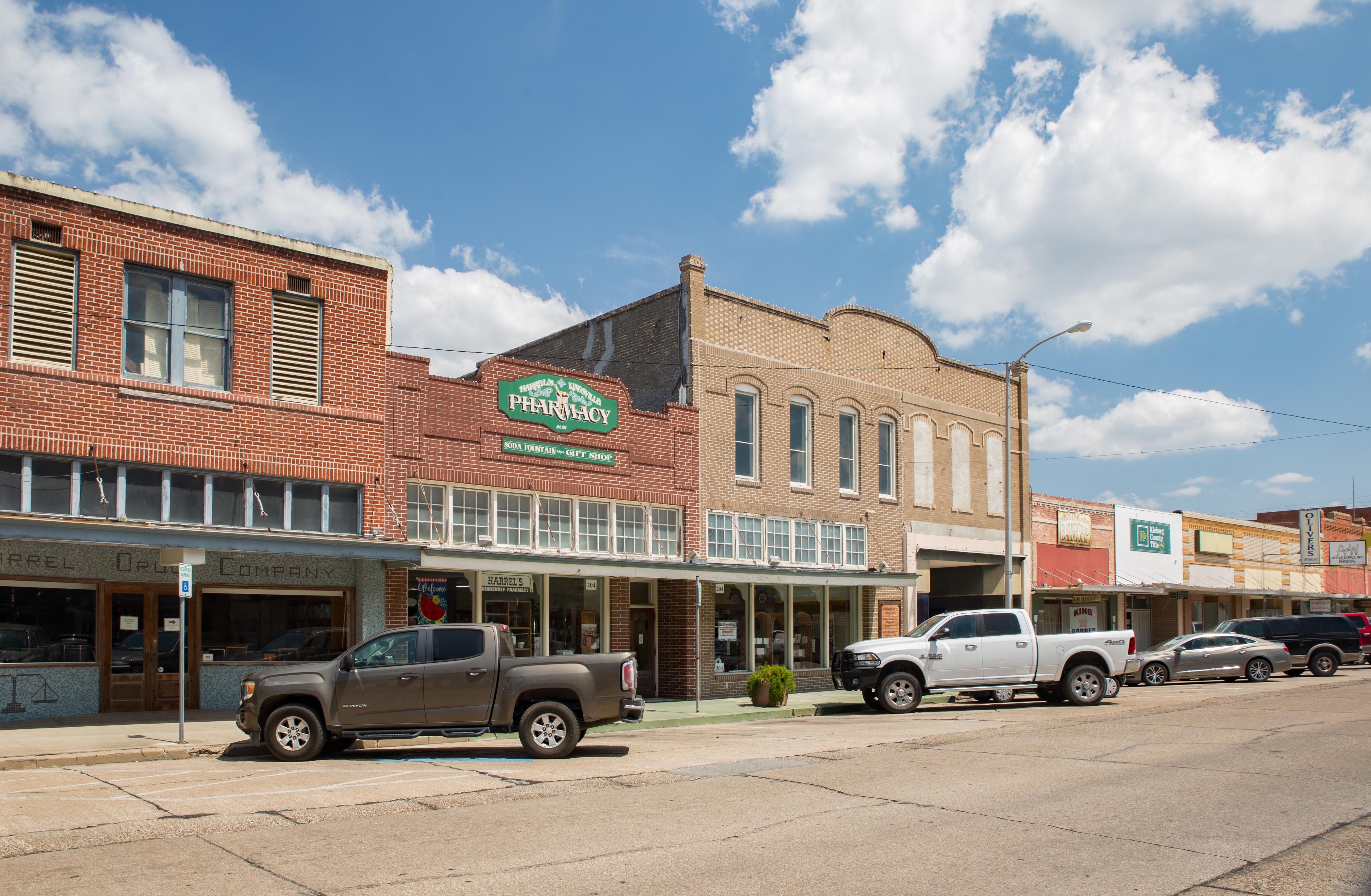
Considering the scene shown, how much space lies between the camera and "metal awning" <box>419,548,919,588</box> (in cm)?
1758

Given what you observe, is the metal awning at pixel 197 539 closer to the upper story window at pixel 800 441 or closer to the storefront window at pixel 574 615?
the storefront window at pixel 574 615

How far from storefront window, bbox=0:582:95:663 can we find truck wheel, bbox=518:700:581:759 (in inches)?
313

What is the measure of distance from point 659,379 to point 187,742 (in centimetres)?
1357

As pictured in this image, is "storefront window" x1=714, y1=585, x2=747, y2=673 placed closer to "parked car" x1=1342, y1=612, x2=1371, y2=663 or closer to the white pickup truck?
the white pickup truck

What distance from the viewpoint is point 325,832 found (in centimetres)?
834

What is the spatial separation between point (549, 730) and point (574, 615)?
8787 mm

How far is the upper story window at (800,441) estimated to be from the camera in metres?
26.3

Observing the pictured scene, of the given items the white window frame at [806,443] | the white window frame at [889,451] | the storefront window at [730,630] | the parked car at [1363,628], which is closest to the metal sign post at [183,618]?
the storefront window at [730,630]

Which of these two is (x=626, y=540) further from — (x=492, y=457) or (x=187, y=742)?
(x=187, y=742)

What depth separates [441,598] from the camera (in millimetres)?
19500


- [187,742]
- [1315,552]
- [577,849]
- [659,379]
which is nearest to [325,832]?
[577,849]

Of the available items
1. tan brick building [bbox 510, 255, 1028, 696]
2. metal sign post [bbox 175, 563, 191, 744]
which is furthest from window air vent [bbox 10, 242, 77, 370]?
tan brick building [bbox 510, 255, 1028, 696]

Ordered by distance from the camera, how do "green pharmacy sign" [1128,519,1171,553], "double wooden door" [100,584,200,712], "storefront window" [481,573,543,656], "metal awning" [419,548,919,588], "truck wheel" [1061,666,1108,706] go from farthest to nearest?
1. "green pharmacy sign" [1128,519,1171,553]
2. "storefront window" [481,573,543,656]
3. "truck wheel" [1061,666,1108,706]
4. "metal awning" [419,548,919,588]
5. "double wooden door" [100,584,200,712]

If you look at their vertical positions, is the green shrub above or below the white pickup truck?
below
